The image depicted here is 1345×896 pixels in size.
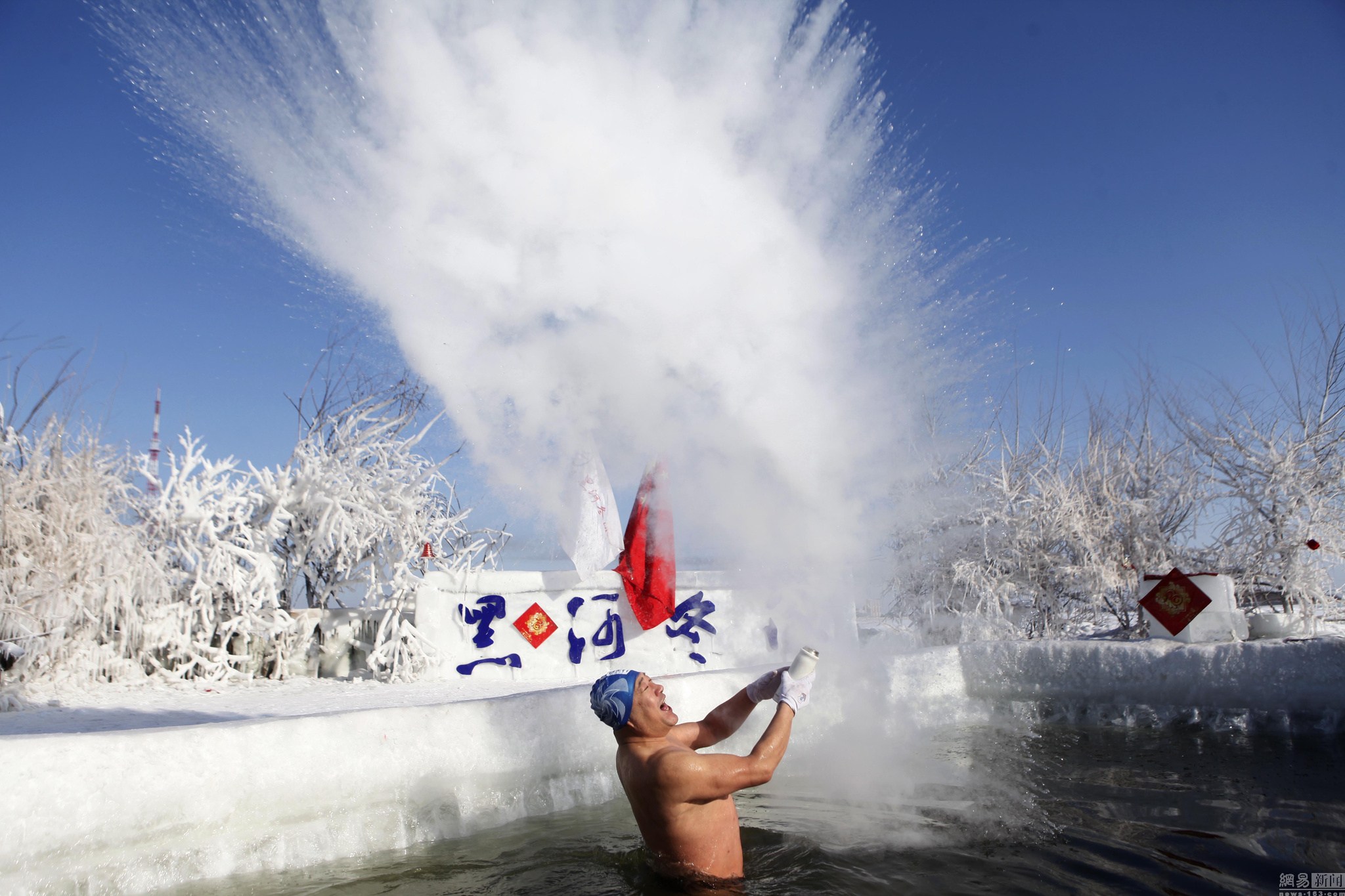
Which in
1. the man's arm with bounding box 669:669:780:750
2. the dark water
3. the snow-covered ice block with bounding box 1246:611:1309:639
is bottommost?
the dark water

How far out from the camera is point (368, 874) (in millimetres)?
3549

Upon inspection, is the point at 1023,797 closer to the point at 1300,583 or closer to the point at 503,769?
the point at 503,769

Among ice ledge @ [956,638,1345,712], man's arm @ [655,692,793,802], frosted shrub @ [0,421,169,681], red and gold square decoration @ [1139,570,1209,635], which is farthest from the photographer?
red and gold square decoration @ [1139,570,1209,635]

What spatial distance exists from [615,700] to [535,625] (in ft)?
19.3

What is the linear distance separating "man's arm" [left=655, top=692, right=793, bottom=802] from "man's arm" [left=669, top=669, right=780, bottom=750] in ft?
1.45

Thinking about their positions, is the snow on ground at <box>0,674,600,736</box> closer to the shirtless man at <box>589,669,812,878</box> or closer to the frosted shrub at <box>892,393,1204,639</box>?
the shirtless man at <box>589,669,812,878</box>

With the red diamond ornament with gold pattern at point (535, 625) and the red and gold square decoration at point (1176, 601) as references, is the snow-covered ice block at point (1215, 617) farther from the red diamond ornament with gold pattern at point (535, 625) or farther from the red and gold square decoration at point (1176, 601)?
the red diamond ornament with gold pattern at point (535, 625)

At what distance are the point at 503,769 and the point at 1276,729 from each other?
597 cm

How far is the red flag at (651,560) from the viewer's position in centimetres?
902

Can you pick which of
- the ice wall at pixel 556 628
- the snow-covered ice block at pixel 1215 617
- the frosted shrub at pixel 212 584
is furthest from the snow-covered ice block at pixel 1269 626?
the frosted shrub at pixel 212 584

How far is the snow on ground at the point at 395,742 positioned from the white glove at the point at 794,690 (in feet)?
6.22

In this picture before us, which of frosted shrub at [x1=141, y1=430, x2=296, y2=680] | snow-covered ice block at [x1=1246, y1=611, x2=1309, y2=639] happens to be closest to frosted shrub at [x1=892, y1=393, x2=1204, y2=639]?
snow-covered ice block at [x1=1246, y1=611, x2=1309, y2=639]

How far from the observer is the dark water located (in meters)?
3.37

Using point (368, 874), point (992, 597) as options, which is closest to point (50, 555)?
point (368, 874)
